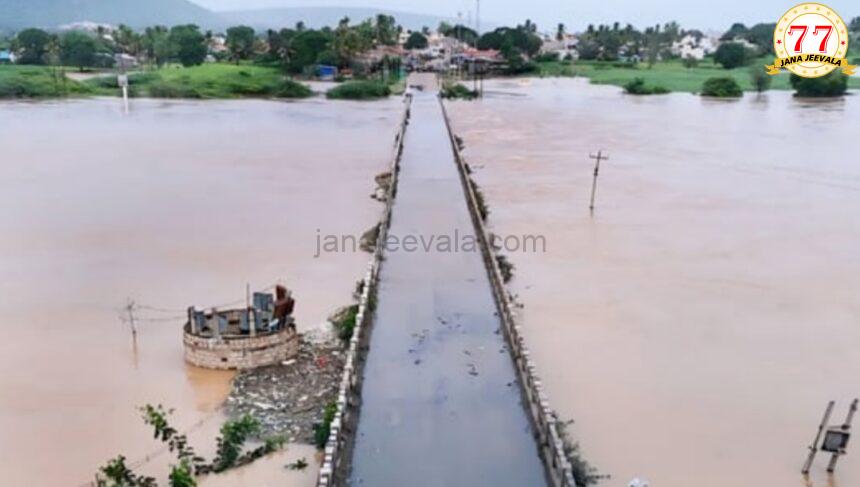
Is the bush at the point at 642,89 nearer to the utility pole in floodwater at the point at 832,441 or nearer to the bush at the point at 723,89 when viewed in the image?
the bush at the point at 723,89

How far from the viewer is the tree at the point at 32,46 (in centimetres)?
6556

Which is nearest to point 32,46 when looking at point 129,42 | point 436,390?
point 129,42

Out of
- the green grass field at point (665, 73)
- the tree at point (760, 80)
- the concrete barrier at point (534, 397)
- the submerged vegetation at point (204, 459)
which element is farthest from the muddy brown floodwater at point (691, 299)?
the green grass field at point (665, 73)

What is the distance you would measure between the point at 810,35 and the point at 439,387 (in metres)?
12.8

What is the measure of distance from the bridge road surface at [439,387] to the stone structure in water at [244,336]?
130cm

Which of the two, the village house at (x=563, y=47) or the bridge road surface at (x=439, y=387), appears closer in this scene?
the bridge road surface at (x=439, y=387)

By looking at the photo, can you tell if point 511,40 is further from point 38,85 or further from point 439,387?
point 439,387

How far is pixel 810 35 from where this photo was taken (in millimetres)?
16812

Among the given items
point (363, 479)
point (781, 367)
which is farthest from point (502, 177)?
point (363, 479)

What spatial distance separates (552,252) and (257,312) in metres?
7.85

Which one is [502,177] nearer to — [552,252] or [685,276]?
[552,252]

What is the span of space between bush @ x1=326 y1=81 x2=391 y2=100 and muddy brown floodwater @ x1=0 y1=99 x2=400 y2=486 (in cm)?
1855

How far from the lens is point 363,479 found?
7.90m

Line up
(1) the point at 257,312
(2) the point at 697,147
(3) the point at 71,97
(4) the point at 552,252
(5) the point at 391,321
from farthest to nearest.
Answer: (3) the point at 71,97 < (2) the point at 697,147 < (4) the point at 552,252 < (5) the point at 391,321 < (1) the point at 257,312
